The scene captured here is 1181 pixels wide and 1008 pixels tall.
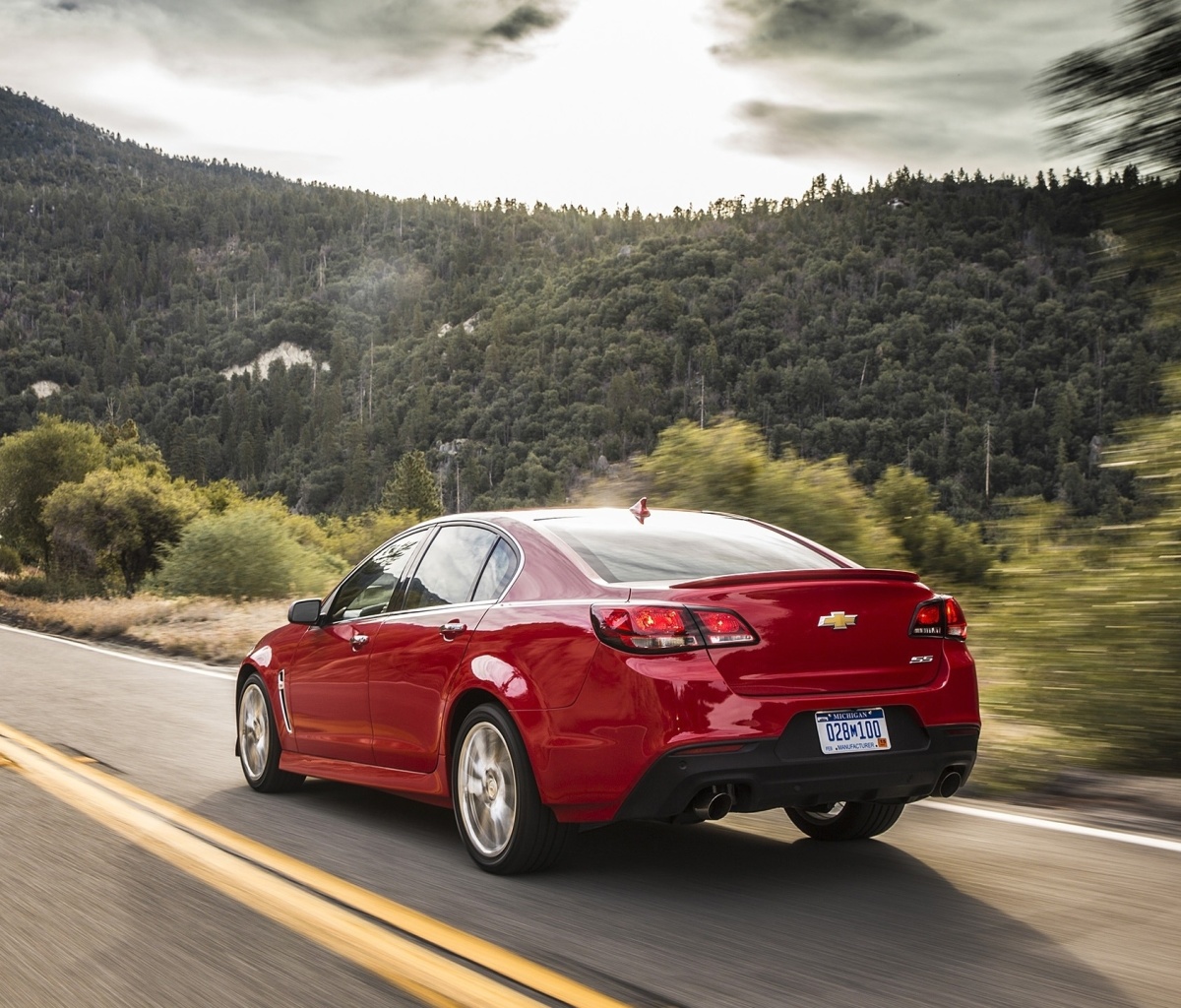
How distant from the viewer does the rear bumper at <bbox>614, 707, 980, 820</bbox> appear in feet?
15.1

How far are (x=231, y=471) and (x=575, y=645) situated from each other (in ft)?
628

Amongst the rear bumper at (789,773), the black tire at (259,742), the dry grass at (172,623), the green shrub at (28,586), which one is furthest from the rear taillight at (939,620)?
the green shrub at (28,586)

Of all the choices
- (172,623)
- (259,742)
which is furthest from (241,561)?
(259,742)

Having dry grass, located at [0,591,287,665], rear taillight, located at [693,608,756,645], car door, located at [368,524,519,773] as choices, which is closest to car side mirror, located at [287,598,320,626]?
car door, located at [368,524,519,773]

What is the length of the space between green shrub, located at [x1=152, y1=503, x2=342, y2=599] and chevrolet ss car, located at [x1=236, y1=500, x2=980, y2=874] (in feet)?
88.1

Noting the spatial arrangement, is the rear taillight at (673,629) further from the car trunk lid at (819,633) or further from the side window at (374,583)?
the side window at (374,583)

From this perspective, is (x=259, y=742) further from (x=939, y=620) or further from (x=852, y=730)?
(x=939, y=620)

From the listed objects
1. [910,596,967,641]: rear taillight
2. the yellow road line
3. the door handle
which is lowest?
the yellow road line

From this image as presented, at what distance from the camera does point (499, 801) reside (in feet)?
17.3

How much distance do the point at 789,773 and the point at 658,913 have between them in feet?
2.19

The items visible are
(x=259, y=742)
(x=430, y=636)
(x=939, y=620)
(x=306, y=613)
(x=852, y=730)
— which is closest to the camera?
(x=852, y=730)

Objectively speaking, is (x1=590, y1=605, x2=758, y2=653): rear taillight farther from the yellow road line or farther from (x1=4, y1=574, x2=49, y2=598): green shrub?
(x1=4, y1=574, x2=49, y2=598): green shrub

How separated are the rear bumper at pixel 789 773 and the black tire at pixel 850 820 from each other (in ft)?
2.82

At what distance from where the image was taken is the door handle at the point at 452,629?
5.57m
